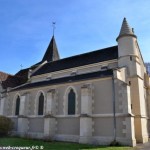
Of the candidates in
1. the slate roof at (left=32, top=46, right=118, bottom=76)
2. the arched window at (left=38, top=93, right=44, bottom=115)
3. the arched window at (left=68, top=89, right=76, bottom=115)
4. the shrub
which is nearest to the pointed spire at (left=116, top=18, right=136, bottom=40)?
the slate roof at (left=32, top=46, right=118, bottom=76)

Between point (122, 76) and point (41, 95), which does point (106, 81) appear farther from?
point (41, 95)

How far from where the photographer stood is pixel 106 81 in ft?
62.9

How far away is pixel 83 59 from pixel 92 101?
9.11 m

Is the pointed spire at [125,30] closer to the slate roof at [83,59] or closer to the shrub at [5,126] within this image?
the slate roof at [83,59]

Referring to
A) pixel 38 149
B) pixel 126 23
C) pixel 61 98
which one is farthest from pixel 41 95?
pixel 126 23

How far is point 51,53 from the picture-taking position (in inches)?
1454

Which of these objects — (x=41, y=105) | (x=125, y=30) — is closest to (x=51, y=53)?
(x=41, y=105)

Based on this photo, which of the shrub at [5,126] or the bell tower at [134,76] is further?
the shrub at [5,126]

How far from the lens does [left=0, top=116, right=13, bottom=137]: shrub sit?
75.3 feet

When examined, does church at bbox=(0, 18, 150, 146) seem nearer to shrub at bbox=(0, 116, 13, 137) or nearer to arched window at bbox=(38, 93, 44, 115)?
arched window at bbox=(38, 93, 44, 115)

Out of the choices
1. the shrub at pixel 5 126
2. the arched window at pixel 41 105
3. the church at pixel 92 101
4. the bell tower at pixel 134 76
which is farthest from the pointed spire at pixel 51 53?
the bell tower at pixel 134 76

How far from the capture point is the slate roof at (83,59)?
80.2 feet

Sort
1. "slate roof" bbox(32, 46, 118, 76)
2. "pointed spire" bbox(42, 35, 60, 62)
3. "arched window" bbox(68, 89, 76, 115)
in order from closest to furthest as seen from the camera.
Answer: "arched window" bbox(68, 89, 76, 115), "slate roof" bbox(32, 46, 118, 76), "pointed spire" bbox(42, 35, 60, 62)

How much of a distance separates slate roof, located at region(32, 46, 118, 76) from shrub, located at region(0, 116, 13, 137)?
366 inches
